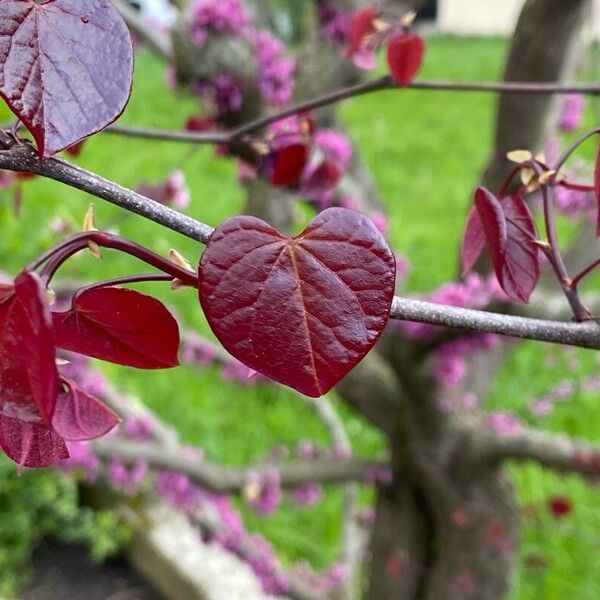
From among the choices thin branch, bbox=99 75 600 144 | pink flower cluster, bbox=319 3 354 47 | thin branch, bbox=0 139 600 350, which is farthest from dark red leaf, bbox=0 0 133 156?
pink flower cluster, bbox=319 3 354 47

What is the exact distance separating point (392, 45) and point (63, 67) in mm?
319

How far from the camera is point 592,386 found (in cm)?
183

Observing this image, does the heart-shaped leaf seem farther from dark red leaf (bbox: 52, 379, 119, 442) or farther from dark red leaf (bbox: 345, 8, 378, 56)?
dark red leaf (bbox: 345, 8, 378, 56)

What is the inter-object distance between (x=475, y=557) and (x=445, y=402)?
236 mm

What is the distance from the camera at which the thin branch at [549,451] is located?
93cm

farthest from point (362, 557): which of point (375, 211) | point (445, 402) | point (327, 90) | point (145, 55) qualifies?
point (145, 55)

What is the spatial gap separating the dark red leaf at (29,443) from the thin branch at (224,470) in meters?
0.84

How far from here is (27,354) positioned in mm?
169

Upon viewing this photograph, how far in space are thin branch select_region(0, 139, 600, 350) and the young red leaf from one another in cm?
2

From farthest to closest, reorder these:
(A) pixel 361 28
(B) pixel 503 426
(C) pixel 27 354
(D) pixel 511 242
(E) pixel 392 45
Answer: (B) pixel 503 426
(A) pixel 361 28
(E) pixel 392 45
(D) pixel 511 242
(C) pixel 27 354

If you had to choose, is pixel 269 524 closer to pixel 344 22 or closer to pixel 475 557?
pixel 475 557

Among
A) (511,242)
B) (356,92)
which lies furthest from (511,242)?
(356,92)

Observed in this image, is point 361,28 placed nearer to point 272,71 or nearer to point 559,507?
point 272,71

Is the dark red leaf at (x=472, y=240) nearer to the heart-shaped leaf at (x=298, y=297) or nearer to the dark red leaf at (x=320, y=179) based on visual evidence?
the heart-shaped leaf at (x=298, y=297)
